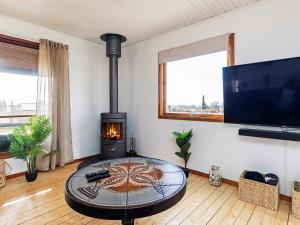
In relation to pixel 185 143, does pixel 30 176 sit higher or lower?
lower

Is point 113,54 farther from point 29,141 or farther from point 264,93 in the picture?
point 264,93

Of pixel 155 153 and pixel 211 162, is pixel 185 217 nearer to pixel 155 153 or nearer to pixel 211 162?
pixel 211 162

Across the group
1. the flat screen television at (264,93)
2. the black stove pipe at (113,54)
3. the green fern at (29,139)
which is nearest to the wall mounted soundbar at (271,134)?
the flat screen television at (264,93)

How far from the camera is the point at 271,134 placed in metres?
2.06

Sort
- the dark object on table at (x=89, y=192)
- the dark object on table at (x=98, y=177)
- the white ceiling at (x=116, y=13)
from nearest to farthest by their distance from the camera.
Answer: the dark object on table at (x=89, y=192) < the dark object on table at (x=98, y=177) < the white ceiling at (x=116, y=13)

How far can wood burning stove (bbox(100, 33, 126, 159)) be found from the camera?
3.30 m

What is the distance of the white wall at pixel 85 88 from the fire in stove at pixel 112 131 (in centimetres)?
60

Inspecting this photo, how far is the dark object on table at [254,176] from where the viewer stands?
6.99 feet

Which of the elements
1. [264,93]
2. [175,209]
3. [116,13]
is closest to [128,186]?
[175,209]

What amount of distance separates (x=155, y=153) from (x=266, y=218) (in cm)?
196

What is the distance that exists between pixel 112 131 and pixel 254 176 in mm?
2254

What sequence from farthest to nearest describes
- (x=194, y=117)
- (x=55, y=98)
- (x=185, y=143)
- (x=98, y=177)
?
1. (x=55, y=98)
2. (x=194, y=117)
3. (x=185, y=143)
4. (x=98, y=177)

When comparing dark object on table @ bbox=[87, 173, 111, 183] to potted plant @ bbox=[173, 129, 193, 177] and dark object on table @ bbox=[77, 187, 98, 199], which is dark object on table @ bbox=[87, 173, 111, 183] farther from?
potted plant @ bbox=[173, 129, 193, 177]

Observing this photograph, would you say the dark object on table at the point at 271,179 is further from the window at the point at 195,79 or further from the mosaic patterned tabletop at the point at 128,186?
the mosaic patterned tabletop at the point at 128,186
